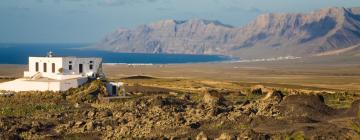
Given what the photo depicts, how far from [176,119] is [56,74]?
22.6 metres

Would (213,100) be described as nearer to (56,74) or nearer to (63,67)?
(56,74)

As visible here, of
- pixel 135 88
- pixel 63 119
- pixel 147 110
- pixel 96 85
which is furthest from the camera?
pixel 135 88

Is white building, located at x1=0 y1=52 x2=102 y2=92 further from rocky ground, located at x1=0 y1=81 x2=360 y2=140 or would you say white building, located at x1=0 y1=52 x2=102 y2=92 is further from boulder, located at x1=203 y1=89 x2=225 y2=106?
boulder, located at x1=203 y1=89 x2=225 y2=106

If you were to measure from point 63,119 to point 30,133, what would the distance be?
573 centimetres

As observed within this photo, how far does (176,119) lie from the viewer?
38.2 meters

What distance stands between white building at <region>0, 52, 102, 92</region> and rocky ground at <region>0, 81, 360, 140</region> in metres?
3.72

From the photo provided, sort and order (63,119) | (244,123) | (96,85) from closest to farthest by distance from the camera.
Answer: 1. (244,123)
2. (63,119)
3. (96,85)

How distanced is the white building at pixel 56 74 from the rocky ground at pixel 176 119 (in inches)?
146

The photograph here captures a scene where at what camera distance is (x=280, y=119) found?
38.2 meters

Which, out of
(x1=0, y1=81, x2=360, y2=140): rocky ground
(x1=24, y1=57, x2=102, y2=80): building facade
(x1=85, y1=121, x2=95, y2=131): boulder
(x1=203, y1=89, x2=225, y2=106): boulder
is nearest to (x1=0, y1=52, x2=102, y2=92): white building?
(x1=24, y1=57, x2=102, y2=80): building facade

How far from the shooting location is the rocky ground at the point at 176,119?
1312 inches

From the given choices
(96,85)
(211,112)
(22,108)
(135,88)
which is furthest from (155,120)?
(135,88)

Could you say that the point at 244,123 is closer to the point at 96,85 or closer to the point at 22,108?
the point at 22,108

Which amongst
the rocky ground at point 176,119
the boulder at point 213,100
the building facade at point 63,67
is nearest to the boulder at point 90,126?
the rocky ground at point 176,119
